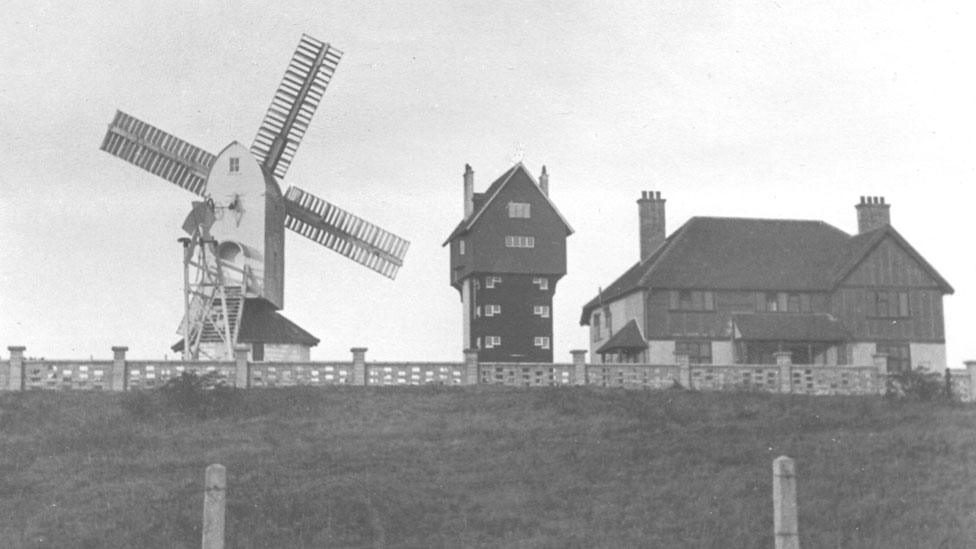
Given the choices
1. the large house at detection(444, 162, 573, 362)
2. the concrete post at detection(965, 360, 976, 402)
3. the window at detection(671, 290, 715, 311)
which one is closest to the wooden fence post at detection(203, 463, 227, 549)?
the concrete post at detection(965, 360, 976, 402)

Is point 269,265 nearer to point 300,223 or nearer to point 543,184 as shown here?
point 300,223

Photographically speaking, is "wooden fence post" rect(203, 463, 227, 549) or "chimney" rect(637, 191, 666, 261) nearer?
"wooden fence post" rect(203, 463, 227, 549)

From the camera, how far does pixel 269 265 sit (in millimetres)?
52406

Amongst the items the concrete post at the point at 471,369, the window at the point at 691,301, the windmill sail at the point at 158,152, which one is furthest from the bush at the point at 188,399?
the window at the point at 691,301

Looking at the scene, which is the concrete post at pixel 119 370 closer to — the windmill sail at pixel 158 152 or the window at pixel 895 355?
the windmill sail at pixel 158 152

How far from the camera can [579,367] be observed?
4575cm

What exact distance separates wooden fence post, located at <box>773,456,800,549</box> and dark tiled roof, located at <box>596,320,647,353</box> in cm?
4043

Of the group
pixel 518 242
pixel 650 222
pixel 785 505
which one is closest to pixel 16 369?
pixel 518 242

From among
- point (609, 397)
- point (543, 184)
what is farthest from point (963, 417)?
point (543, 184)

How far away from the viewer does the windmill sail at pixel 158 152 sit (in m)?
53.2

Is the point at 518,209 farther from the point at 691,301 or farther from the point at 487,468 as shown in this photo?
the point at 487,468

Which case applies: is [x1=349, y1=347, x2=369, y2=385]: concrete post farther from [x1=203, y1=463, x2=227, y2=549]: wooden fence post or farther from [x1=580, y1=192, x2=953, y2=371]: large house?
[x1=203, y1=463, x2=227, y2=549]: wooden fence post

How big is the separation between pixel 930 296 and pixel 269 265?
88.1 feet

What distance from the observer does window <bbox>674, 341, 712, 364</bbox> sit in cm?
5494
